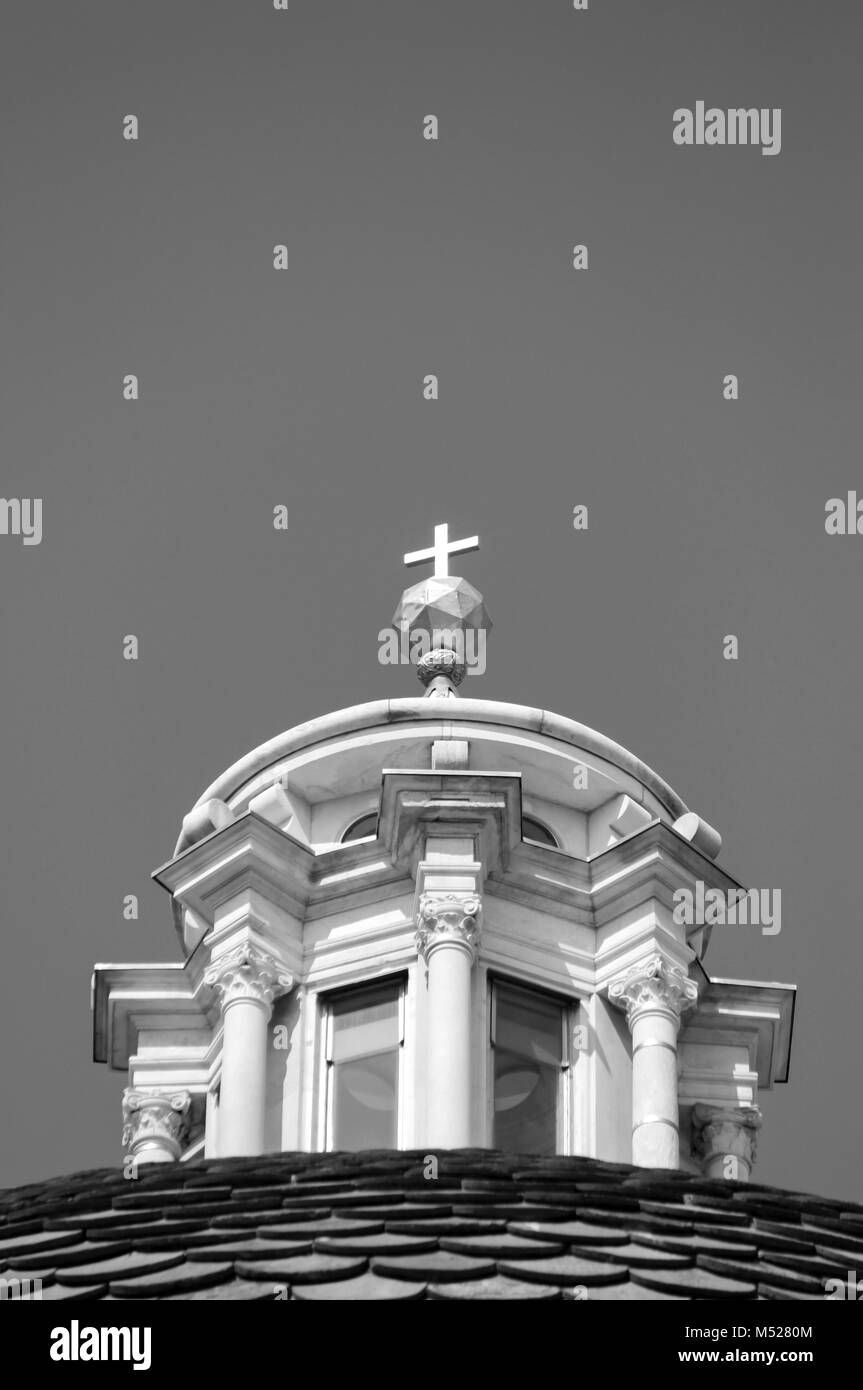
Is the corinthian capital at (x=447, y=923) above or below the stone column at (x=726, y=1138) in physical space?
above

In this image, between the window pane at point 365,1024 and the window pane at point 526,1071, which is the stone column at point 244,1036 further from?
the window pane at point 526,1071

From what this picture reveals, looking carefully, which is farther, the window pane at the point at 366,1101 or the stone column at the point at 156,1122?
the stone column at the point at 156,1122

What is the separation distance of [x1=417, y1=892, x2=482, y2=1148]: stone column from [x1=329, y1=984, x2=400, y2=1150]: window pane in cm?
76

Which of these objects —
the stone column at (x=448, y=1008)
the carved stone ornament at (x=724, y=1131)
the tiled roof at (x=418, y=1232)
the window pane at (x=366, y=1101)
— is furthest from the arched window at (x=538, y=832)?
the tiled roof at (x=418, y=1232)

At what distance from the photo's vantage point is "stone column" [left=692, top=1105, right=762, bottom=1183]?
3922 cm

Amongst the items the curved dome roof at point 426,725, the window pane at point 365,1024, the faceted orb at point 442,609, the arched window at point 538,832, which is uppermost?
the faceted orb at point 442,609

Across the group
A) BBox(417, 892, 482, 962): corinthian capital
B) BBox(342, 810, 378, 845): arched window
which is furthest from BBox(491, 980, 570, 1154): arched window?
BBox(342, 810, 378, 845): arched window

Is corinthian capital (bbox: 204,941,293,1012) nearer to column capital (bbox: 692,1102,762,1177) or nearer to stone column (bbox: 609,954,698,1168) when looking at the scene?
stone column (bbox: 609,954,698,1168)

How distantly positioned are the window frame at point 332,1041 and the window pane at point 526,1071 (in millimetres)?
841

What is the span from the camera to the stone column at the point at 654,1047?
3719 centimetres

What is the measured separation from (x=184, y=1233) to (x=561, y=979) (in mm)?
10736

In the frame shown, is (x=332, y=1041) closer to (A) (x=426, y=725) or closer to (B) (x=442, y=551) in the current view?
(A) (x=426, y=725)
